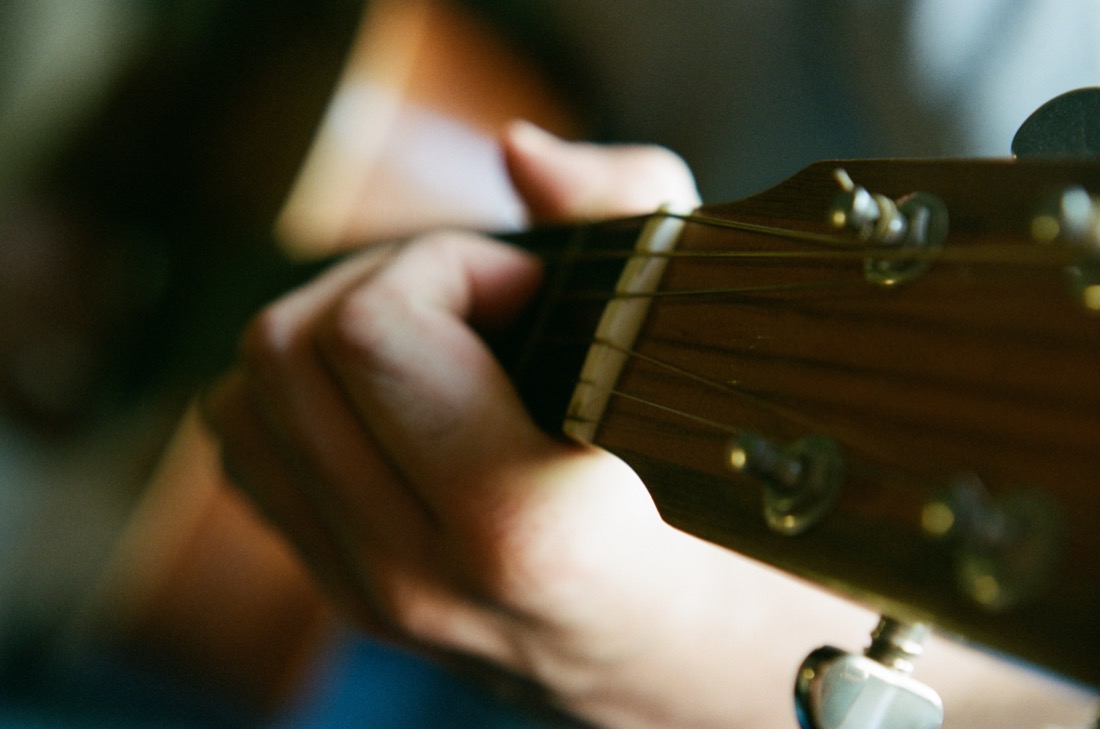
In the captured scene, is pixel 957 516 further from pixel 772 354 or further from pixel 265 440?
Answer: pixel 265 440

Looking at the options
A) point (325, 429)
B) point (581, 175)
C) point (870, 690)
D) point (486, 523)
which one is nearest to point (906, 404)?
point (870, 690)

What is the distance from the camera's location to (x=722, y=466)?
1.30 feet

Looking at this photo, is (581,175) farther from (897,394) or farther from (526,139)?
(897,394)

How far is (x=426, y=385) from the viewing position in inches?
21.4

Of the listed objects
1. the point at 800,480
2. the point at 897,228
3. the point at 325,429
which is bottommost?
the point at 325,429

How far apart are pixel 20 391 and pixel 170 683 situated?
45cm

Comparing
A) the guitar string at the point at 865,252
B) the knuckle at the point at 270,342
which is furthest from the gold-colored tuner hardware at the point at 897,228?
the knuckle at the point at 270,342

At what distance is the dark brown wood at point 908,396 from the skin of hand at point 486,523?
10 cm

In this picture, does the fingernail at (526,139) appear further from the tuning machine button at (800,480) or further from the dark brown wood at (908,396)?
the tuning machine button at (800,480)

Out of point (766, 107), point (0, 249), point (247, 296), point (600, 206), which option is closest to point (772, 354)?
point (600, 206)

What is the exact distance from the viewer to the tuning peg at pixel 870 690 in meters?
0.34

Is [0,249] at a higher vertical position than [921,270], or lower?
lower

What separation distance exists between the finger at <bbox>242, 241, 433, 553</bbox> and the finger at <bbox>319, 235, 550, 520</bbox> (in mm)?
25

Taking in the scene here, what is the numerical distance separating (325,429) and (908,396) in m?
0.42
